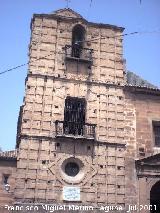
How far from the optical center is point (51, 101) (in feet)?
62.4

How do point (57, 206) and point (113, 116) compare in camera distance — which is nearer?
point (57, 206)

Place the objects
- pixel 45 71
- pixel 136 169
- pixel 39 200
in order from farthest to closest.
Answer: pixel 45 71
pixel 136 169
pixel 39 200

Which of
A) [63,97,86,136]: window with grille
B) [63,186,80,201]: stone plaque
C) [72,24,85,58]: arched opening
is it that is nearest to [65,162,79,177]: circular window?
[63,186,80,201]: stone plaque

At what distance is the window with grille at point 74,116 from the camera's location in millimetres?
18719

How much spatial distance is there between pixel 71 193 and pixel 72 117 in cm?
403

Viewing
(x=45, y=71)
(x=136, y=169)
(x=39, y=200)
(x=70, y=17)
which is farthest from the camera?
(x=70, y=17)

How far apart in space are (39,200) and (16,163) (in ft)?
6.71

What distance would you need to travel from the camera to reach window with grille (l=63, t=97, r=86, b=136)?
18.7 meters

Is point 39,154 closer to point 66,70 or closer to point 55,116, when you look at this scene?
point 55,116

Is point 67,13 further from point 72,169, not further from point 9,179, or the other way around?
point 9,179

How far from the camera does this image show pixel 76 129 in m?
18.7

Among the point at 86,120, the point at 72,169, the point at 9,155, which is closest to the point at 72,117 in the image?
the point at 86,120

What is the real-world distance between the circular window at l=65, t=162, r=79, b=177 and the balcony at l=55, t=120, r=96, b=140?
1.43 meters

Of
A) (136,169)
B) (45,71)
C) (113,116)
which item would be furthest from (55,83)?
(136,169)
